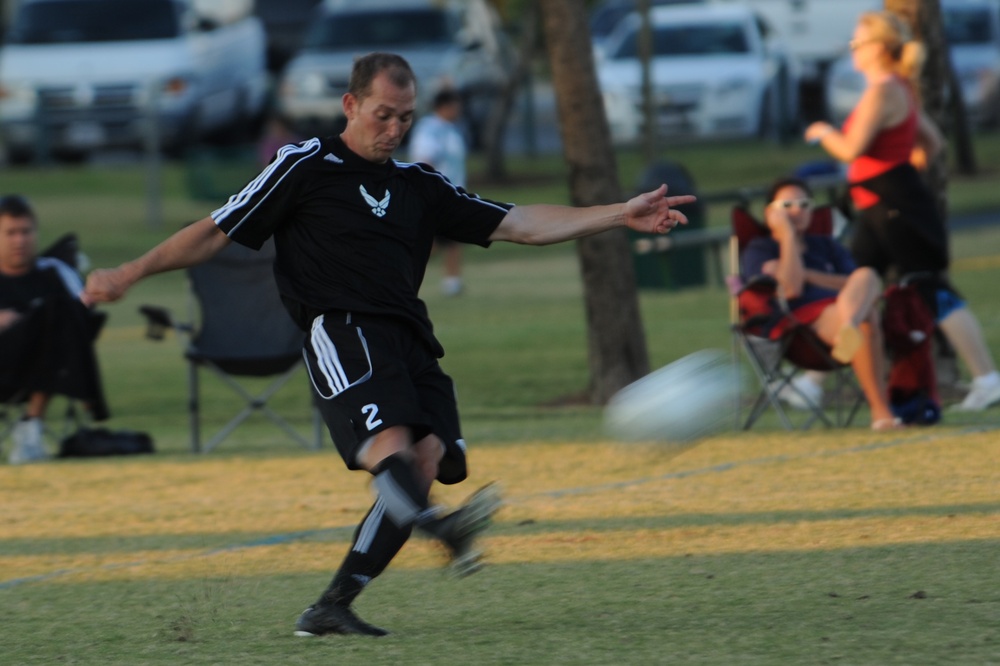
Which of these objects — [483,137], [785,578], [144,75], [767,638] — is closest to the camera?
[767,638]

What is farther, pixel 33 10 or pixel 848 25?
pixel 848 25

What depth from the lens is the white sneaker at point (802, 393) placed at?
34.6 feet

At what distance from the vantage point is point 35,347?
10.5m

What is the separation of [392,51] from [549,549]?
21487mm

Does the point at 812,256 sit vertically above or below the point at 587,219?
below

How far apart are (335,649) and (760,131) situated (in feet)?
79.9

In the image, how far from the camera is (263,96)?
1241 inches

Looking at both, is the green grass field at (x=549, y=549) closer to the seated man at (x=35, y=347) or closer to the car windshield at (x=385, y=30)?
the seated man at (x=35, y=347)

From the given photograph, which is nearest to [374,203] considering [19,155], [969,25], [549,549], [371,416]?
[371,416]

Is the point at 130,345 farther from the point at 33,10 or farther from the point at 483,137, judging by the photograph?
the point at 483,137

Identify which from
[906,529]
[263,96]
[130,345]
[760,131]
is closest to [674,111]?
[760,131]

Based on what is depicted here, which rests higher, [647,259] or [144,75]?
[144,75]

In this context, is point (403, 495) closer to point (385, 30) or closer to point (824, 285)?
point (824, 285)

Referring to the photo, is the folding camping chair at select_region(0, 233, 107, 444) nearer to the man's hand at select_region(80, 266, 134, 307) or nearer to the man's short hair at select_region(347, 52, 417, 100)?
the man's hand at select_region(80, 266, 134, 307)
